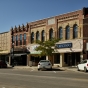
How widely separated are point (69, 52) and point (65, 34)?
10.5 feet

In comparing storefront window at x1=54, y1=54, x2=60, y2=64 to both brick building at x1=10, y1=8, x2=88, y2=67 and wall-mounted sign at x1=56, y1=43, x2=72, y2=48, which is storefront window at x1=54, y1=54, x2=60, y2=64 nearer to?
brick building at x1=10, y1=8, x2=88, y2=67

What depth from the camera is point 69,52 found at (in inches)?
1734

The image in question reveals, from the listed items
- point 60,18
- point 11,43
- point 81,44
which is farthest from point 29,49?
point 81,44

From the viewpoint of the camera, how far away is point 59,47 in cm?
4594

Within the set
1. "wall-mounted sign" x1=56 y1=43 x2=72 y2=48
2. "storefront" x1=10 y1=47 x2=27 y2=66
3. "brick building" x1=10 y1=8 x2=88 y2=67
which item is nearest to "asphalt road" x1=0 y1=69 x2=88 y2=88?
"brick building" x1=10 y1=8 x2=88 y2=67

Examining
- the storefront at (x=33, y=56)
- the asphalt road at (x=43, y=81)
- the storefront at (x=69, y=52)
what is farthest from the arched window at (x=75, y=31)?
the asphalt road at (x=43, y=81)

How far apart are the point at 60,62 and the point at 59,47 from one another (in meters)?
2.65

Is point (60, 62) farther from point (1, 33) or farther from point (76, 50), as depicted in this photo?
point (1, 33)

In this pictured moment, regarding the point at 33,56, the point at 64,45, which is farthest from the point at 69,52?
the point at 33,56

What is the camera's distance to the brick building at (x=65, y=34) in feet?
136

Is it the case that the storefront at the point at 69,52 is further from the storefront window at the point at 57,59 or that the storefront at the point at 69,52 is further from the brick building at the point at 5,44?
the brick building at the point at 5,44

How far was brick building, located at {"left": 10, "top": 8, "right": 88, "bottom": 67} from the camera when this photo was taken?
41406 mm

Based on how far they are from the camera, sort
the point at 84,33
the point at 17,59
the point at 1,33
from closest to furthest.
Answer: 1. the point at 84,33
2. the point at 17,59
3. the point at 1,33

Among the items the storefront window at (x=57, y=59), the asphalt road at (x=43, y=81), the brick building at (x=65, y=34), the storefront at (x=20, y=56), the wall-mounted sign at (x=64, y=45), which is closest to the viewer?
the asphalt road at (x=43, y=81)
